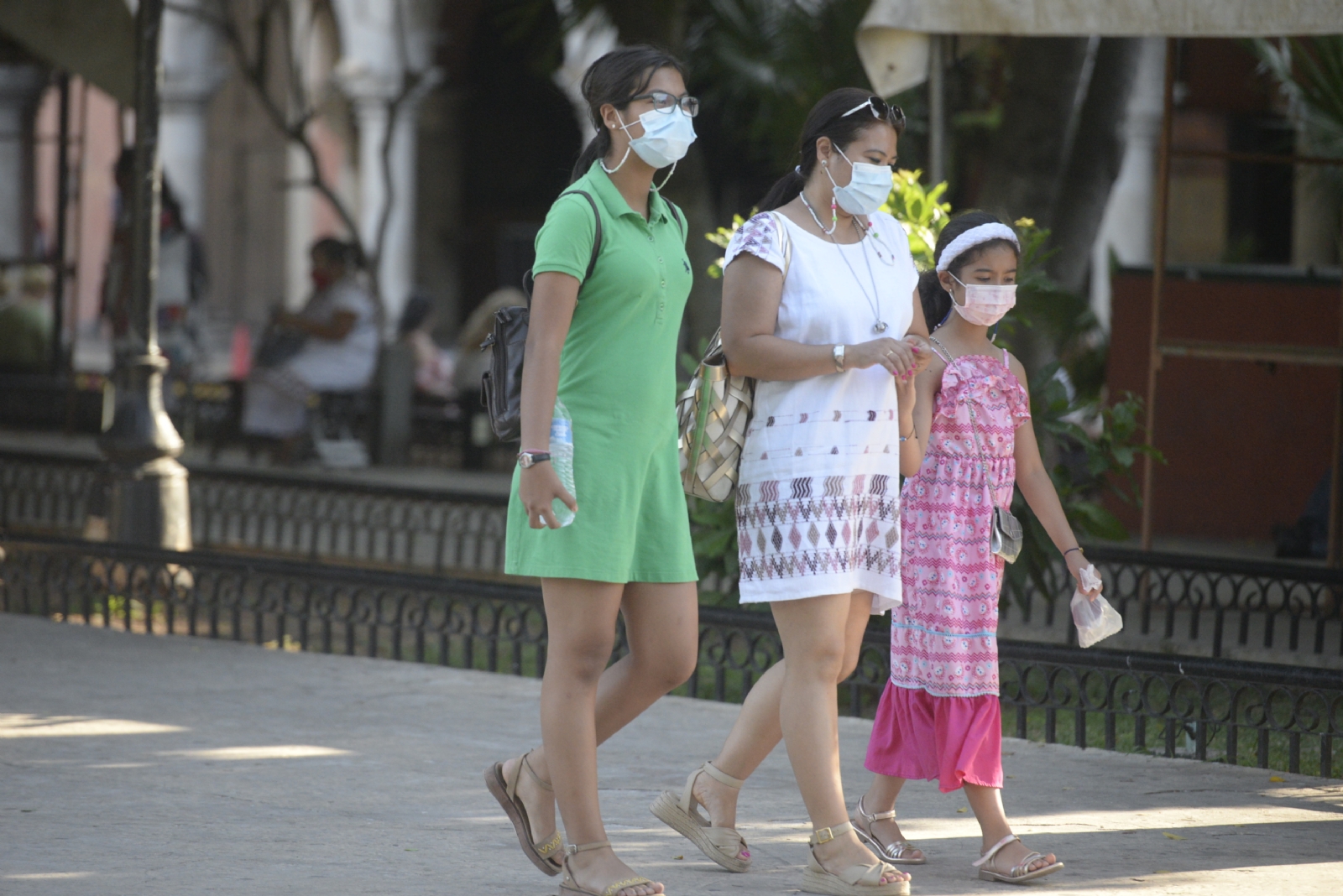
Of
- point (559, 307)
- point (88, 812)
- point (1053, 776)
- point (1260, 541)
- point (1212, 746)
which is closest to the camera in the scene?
point (559, 307)

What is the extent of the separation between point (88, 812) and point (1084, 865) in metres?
2.44

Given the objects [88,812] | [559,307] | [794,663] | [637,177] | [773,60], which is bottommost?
[88,812]

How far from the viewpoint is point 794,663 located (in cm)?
394

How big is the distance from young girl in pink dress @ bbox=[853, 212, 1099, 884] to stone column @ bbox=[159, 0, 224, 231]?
635 inches

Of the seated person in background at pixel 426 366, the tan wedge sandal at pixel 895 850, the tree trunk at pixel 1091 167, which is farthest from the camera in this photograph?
the seated person in background at pixel 426 366

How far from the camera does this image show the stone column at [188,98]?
19.8 metres

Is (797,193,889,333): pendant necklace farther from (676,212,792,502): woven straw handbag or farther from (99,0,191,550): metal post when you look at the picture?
(99,0,191,550): metal post

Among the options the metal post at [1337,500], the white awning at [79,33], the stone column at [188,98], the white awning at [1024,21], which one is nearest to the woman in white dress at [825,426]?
the white awning at [1024,21]

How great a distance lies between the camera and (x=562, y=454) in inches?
145

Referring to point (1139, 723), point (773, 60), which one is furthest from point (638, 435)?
point (773, 60)

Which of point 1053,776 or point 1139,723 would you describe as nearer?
point 1053,776

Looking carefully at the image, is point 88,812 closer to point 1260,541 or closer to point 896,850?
point 896,850

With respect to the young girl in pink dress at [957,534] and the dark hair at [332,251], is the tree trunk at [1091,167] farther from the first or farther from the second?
the dark hair at [332,251]

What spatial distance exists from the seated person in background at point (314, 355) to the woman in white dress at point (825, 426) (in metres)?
9.32
